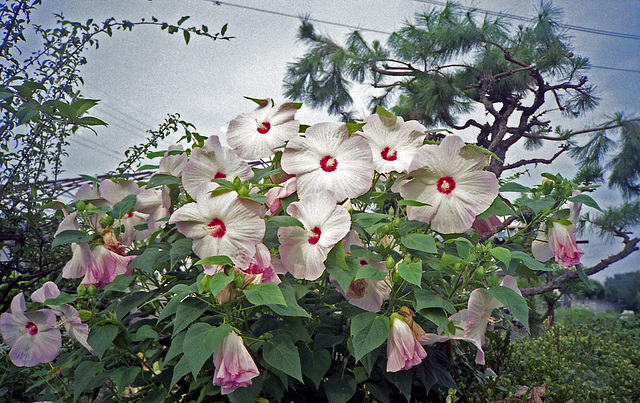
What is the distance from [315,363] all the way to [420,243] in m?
0.29

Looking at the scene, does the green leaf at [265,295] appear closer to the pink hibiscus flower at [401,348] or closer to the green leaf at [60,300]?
the pink hibiscus flower at [401,348]

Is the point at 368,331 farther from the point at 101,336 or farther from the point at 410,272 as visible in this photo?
the point at 101,336

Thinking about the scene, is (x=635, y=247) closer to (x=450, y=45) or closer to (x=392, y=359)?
(x=450, y=45)

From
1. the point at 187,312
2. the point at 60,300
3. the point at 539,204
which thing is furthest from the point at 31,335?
the point at 539,204

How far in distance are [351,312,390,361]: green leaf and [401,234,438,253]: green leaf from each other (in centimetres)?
13

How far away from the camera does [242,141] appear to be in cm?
93

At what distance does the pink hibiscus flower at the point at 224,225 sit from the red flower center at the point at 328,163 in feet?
0.51

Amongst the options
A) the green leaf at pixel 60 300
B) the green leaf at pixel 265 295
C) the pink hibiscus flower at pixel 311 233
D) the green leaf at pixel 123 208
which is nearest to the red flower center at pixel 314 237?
the pink hibiscus flower at pixel 311 233

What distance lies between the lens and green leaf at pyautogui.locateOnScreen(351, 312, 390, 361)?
28.9 inches

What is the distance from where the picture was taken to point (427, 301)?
773 mm

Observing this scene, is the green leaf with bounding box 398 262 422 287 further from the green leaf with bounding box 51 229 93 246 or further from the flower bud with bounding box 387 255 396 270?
A: the green leaf with bounding box 51 229 93 246

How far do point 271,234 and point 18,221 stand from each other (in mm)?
1272

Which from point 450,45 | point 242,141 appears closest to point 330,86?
point 450,45

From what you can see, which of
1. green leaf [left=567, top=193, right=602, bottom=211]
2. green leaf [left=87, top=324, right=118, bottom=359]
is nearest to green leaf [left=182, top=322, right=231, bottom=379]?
green leaf [left=87, top=324, right=118, bottom=359]
